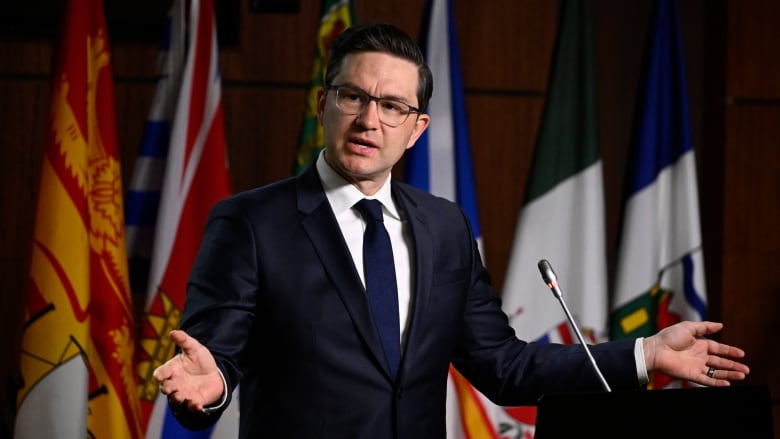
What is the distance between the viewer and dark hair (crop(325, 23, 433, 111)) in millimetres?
1932

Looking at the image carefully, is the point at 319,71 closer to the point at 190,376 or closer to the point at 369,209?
the point at 369,209

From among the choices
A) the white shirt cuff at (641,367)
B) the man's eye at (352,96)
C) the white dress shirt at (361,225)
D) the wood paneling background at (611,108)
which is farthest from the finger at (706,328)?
the wood paneling background at (611,108)

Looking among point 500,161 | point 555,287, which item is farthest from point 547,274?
point 500,161

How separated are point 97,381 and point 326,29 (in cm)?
136

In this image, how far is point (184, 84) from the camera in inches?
130

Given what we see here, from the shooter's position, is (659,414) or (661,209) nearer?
(659,414)

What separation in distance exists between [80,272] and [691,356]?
6.26ft

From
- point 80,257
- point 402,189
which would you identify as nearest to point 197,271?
point 402,189

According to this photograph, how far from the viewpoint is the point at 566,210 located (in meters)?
3.60

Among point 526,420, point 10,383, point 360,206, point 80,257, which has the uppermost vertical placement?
point 360,206

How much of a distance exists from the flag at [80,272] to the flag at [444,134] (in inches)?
40.3

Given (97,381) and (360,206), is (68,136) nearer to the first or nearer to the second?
(97,381)

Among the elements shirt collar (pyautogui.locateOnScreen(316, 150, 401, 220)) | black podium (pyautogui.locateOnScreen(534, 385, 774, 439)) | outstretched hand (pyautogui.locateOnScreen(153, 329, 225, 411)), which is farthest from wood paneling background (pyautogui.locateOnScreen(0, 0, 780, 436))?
black podium (pyautogui.locateOnScreen(534, 385, 774, 439))

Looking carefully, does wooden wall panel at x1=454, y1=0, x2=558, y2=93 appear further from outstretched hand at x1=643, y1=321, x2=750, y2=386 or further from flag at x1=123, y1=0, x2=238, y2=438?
outstretched hand at x1=643, y1=321, x2=750, y2=386
